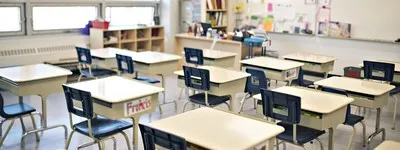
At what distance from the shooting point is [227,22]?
9039mm

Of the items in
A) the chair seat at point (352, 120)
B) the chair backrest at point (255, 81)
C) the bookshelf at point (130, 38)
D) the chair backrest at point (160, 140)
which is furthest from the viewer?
the bookshelf at point (130, 38)

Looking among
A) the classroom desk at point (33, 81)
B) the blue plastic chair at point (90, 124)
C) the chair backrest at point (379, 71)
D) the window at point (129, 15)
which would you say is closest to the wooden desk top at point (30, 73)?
the classroom desk at point (33, 81)

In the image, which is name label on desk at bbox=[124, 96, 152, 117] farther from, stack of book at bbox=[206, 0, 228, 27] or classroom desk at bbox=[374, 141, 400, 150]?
stack of book at bbox=[206, 0, 228, 27]

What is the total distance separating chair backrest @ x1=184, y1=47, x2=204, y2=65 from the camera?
19.0ft

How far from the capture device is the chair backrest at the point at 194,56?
5.79 meters

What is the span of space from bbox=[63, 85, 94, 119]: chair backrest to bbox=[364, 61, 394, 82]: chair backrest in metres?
3.63

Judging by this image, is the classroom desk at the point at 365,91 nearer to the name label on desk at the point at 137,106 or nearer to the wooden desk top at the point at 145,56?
the name label on desk at the point at 137,106

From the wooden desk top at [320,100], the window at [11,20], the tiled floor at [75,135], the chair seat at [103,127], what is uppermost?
the window at [11,20]

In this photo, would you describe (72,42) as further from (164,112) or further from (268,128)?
(268,128)

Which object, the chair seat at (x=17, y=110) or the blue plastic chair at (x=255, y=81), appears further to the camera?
the blue plastic chair at (x=255, y=81)

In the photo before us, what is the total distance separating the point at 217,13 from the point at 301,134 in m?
5.80

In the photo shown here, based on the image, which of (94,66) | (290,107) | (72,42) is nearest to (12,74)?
(94,66)

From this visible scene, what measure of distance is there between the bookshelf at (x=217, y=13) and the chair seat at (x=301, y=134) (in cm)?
533

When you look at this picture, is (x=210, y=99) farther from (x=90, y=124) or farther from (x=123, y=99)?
(x=90, y=124)
